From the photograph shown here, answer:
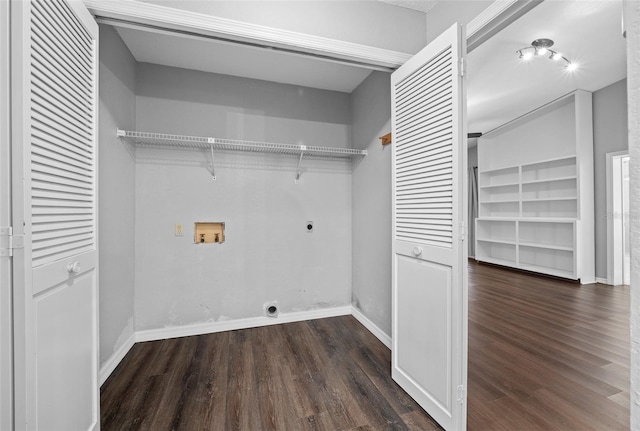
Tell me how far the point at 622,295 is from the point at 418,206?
3.99 m

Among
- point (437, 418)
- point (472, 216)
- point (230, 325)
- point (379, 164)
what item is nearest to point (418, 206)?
point (379, 164)

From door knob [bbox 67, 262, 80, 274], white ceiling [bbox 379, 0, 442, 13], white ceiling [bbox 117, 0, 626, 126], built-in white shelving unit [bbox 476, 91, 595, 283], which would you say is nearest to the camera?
door knob [bbox 67, 262, 80, 274]

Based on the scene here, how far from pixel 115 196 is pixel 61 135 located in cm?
113

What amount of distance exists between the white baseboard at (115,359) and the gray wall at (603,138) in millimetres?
6172

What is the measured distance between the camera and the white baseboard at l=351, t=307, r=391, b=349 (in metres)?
2.60

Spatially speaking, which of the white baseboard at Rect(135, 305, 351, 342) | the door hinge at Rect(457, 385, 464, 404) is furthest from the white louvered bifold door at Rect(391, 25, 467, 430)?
the white baseboard at Rect(135, 305, 351, 342)

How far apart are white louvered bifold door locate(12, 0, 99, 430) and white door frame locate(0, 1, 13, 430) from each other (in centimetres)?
2

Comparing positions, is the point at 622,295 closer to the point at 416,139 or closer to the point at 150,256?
the point at 416,139

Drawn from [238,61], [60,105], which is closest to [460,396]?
[60,105]

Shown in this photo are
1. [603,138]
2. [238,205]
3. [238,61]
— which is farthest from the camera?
[603,138]

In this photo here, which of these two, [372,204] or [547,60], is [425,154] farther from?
[547,60]

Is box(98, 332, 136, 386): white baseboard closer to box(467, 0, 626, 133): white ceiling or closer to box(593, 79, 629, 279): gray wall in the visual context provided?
box(467, 0, 626, 133): white ceiling

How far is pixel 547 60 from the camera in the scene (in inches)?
141

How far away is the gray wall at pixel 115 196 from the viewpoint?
2.08 m
